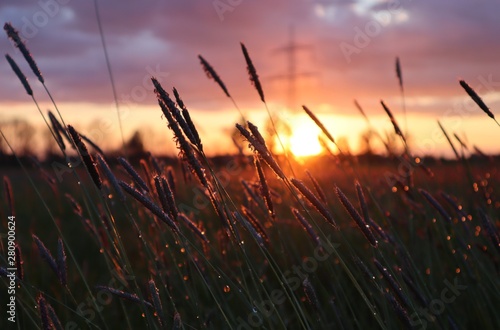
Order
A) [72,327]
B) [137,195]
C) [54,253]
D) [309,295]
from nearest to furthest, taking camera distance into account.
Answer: [137,195] → [309,295] → [72,327] → [54,253]

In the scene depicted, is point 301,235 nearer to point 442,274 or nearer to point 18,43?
point 442,274

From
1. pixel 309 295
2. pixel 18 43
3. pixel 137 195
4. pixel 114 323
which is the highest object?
pixel 18 43

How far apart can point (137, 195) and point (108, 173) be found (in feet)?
0.32

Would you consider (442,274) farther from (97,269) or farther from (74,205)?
(97,269)

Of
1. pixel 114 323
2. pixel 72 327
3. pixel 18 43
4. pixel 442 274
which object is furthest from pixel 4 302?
pixel 442 274

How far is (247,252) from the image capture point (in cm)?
254

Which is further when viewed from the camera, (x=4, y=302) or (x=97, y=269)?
(x=97, y=269)

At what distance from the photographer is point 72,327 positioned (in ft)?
6.95

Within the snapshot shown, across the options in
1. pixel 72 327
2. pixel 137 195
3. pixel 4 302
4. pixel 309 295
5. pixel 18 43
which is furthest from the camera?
pixel 4 302

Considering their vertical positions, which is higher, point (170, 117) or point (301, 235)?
point (170, 117)

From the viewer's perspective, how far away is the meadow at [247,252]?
4.43 ft

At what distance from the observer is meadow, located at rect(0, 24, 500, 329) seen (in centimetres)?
135

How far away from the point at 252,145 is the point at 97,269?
8.73 ft

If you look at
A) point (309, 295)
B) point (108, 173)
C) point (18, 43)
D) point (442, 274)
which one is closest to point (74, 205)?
point (18, 43)
